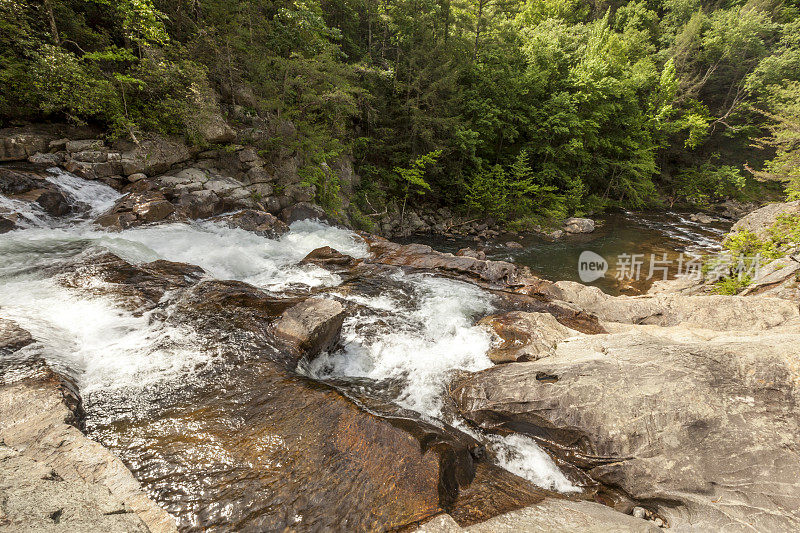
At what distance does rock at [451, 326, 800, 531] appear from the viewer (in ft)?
10.4

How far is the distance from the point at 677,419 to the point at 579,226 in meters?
18.1

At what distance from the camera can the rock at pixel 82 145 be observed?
892cm

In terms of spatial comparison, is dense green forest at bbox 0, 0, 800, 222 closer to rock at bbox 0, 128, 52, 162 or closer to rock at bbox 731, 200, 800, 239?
rock at bbox 0, 128, 52, 162

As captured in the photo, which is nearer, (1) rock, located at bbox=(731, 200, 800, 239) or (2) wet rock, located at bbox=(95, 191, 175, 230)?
(2) wet rock, located at bbox=(95, 191, 175, 230)

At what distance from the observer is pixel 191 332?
4629 millimetres

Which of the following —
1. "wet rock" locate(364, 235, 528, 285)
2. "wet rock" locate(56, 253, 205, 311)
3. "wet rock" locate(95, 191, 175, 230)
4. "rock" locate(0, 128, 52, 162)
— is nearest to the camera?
"wet rock" locate(56, 253, 205, 311)

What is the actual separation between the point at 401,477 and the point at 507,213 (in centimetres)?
1948

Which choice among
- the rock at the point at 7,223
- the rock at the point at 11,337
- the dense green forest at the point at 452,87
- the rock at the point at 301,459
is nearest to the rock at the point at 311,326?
the rock at the point at 301,459

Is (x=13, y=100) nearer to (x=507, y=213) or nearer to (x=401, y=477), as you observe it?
(x=401, y=477)

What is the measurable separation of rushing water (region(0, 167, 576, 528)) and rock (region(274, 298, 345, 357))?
30 centimetres

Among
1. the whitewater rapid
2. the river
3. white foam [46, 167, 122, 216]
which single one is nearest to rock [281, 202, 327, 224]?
the whitewater rapid

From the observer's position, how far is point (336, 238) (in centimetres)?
1210

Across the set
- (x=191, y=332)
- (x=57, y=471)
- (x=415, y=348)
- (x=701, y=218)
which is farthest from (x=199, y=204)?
(x=701, y=218)

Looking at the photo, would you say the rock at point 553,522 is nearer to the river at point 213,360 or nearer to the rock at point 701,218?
the river at point 213,360
